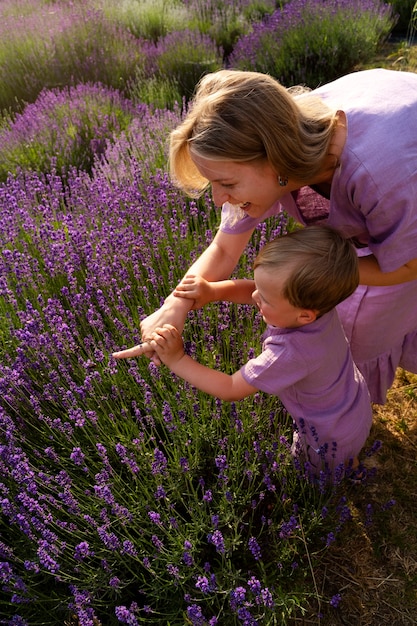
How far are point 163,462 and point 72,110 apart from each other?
359 centimetres

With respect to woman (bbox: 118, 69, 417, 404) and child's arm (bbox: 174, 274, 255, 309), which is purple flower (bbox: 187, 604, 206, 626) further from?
child's arm (bbox: 174, 274, 255, 309)

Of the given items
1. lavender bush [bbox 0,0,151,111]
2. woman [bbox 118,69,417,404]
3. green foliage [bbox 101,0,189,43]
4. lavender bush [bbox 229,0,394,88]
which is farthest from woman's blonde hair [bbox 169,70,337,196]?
green foliage [bbox 101,0,189,43]

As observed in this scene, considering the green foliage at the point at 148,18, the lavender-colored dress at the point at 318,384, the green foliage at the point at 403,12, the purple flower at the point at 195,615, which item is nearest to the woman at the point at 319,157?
the lavender-colored dress at the point at 318,384

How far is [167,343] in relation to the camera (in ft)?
5.51

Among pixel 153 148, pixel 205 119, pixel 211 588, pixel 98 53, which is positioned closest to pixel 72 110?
pixel 153 148

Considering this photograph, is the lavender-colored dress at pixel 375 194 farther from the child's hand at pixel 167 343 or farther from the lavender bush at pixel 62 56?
the lavender bush at pixel 62 56

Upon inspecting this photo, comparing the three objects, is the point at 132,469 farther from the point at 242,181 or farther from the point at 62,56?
Answer: the point at 62,56

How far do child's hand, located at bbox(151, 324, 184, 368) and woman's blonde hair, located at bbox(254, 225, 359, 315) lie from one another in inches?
13.8

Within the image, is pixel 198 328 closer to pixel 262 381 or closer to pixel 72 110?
pixel 262 381

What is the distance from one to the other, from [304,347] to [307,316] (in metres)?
0.09

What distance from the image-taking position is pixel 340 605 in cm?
186

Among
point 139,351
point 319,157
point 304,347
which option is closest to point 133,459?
point 139,351

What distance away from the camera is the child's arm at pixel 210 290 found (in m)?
1.87

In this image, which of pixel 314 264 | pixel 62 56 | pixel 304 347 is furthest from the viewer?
pixel 62 56
